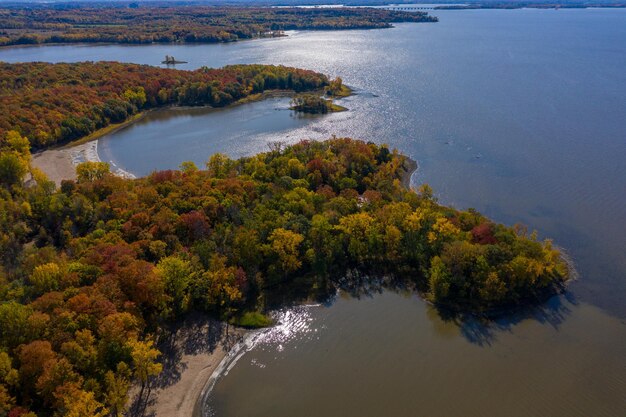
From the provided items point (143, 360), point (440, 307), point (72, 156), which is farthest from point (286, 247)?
point (72, 156)

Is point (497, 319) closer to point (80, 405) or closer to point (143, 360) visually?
point (143, 360)

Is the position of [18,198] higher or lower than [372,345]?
higher

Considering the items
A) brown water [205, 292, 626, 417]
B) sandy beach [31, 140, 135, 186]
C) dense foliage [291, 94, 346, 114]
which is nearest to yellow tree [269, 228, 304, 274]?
brown water [205, 292, 626, 417]

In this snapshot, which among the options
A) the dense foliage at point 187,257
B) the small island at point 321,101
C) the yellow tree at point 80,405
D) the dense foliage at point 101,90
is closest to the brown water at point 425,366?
the dense foliage at point 187,257

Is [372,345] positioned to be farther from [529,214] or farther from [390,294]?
[529,214]

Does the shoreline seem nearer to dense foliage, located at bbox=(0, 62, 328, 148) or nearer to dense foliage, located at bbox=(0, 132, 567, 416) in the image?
dense foliage, located at bbox=(0, 62, 328, 148)

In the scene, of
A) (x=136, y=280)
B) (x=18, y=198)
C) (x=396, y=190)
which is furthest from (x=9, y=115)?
(x=396, y=190)
